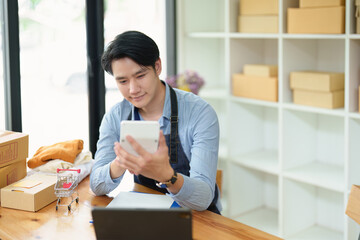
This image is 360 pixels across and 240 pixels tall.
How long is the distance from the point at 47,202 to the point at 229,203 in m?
1.76

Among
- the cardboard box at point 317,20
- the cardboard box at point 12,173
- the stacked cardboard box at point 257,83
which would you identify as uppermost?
the cardboard box at point 317,20

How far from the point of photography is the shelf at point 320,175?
2.82 metres

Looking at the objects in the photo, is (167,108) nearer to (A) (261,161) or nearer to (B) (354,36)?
(B) (354,36)

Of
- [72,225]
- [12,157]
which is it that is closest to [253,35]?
[12,157]

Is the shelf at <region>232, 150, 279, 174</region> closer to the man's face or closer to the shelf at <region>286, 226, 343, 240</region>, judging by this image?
the shelf at <region>286, 226, 343, 240</region>

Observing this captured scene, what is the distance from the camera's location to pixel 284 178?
3.07 meters

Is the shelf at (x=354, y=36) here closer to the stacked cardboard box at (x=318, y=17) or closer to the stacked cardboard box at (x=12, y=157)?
the stacked cardboard box at (x=318, y=17)

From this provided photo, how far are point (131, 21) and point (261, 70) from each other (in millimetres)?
988

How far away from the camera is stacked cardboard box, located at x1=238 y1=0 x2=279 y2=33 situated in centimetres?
299

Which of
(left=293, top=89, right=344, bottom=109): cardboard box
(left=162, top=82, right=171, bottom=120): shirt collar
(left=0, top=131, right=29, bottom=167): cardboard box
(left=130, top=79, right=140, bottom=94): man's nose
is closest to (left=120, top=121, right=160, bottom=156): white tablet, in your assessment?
(left=130, top=79, right=140, bottom=94): man's nose

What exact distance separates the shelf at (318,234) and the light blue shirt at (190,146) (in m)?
1.20

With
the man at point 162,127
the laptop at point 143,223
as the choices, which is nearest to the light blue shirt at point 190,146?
the man at point 162,127

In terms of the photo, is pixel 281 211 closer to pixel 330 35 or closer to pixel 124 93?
pixel 330 35

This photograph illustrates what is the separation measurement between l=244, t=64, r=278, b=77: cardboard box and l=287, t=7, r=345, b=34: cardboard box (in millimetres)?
332
